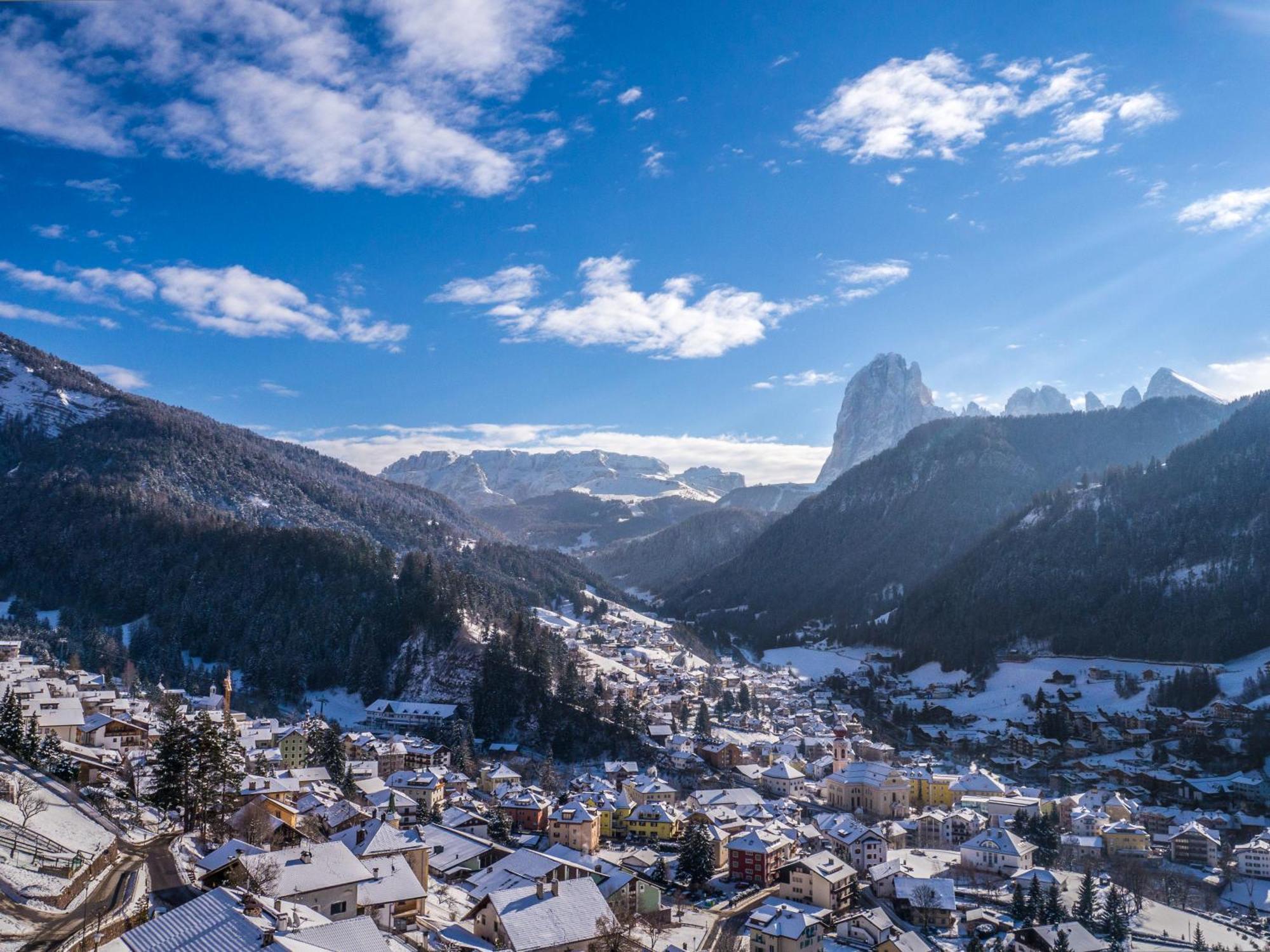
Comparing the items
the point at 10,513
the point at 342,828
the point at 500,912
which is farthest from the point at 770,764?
the point at 10,513

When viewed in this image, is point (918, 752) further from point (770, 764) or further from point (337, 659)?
point (337, 659)

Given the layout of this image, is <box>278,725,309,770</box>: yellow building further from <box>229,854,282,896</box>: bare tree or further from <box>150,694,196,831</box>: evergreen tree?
<box>229,854,282,896</box>: bare tree

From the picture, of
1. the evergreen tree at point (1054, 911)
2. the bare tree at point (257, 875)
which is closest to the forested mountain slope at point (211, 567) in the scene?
the evergreen tree at point (1054, 911)

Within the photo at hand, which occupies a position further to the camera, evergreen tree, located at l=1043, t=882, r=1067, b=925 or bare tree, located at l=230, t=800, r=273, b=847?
evergreen tree, located at l=1043, t=882, r=1067, b=925

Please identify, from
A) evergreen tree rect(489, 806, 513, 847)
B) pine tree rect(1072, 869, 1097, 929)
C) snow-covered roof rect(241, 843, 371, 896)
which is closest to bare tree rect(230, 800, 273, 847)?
snow-covered roof rect(241, 843, 371, 896)

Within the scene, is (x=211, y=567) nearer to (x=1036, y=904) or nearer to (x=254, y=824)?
(x=254, y=824)

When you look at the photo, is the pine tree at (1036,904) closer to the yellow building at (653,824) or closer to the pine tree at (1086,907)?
the pine tree at (1086,907)
